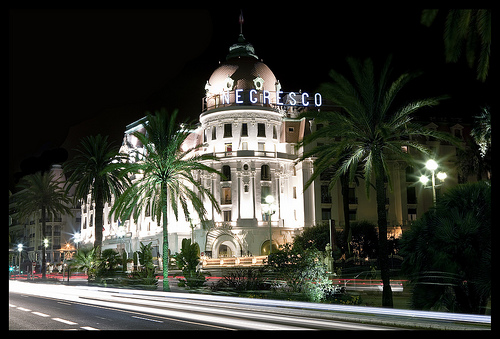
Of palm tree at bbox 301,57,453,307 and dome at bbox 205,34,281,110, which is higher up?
dome at bbox 205,34,281,110

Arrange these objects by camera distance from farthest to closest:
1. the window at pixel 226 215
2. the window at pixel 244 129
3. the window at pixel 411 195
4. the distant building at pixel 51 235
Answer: the distant building at pixel 51 235
the window at pixel 411 195
the window at pixel 244 129
the window at pixel 226 215

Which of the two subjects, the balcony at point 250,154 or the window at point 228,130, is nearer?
the balcony at point 250,154

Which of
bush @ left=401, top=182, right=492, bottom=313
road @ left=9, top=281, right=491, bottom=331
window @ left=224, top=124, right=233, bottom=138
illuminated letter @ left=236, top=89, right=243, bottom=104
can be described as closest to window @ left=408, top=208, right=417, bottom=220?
window @ left=224, top=124, right=233, bottom=138

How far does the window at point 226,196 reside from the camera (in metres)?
73.2

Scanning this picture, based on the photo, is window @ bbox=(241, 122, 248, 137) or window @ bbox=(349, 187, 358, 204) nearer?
window @ bbox=(241, 122, 248, 137)

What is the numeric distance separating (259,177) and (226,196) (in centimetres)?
507

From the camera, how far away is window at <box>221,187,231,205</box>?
240ft

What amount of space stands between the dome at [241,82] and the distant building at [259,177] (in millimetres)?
134

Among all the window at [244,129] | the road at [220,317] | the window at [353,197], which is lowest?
the road at [220,317]

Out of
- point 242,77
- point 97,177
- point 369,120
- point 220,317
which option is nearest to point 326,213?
point 242,77

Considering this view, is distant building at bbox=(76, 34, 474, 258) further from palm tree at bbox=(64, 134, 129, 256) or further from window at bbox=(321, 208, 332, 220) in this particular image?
palm tree at bbox=(64, 134, 129, 256)

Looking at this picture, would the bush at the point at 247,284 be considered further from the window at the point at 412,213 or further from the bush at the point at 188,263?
the window at the point at 412,213

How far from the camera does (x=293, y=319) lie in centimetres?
1830

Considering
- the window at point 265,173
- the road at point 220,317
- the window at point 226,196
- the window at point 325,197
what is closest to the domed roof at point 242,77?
the window at point 265,173
